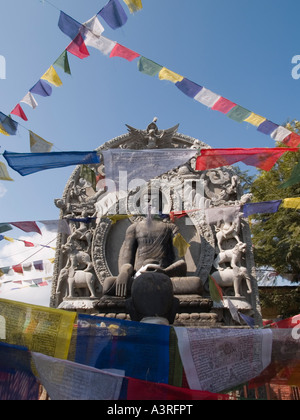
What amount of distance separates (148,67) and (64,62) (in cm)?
145

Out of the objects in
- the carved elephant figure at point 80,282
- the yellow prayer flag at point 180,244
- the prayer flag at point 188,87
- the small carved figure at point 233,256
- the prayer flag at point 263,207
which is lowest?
the carved elephant figure at point 80,282

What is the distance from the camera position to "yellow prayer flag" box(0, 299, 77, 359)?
249 centimetres

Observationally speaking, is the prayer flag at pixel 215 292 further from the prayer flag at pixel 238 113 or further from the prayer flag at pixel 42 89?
the prayer flag at pixel 42 89

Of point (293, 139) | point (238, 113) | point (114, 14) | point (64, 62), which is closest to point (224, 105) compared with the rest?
point (238, 113)

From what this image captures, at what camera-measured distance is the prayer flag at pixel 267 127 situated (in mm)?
5000

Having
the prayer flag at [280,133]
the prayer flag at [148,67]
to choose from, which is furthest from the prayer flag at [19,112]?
the prayer flag at [280,133]

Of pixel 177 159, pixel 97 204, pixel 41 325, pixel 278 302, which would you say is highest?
pixel 177 159

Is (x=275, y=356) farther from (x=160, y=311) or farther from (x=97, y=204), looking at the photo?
(x=97, y=204)

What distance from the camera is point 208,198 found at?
8695 millimetres

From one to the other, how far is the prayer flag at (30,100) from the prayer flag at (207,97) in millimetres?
2942

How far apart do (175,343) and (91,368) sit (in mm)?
685

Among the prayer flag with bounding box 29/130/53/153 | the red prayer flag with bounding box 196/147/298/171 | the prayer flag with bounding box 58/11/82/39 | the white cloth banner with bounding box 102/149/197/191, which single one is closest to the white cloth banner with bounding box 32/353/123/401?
the white cloth banner with bounding box 102/149/197/191
